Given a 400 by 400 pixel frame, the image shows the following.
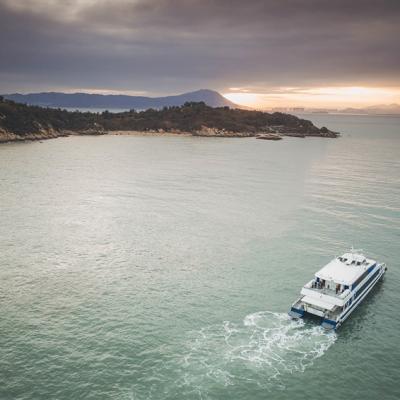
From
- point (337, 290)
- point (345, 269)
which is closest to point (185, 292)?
point (337, 290)

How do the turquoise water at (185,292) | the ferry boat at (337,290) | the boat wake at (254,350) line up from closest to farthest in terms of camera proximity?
the turquoise water at (185,292), the boat wake at (254,350), the ferry boat at (337,290)

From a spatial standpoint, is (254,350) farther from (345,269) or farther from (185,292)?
(345,269)

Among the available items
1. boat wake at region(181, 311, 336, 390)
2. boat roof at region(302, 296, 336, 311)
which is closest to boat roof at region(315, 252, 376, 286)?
boat roof at region(302, 296, 336, 311)

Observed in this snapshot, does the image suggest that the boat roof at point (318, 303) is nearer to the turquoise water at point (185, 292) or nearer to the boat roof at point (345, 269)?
the turquoise water at point (185, 292)

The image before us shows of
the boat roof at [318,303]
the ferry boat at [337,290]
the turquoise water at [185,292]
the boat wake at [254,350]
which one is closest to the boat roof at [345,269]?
the ferry boat at [337,290]

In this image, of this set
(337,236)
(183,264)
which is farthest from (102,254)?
(337,236)

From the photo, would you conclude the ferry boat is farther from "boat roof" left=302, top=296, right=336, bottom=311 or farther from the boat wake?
the boat wake
